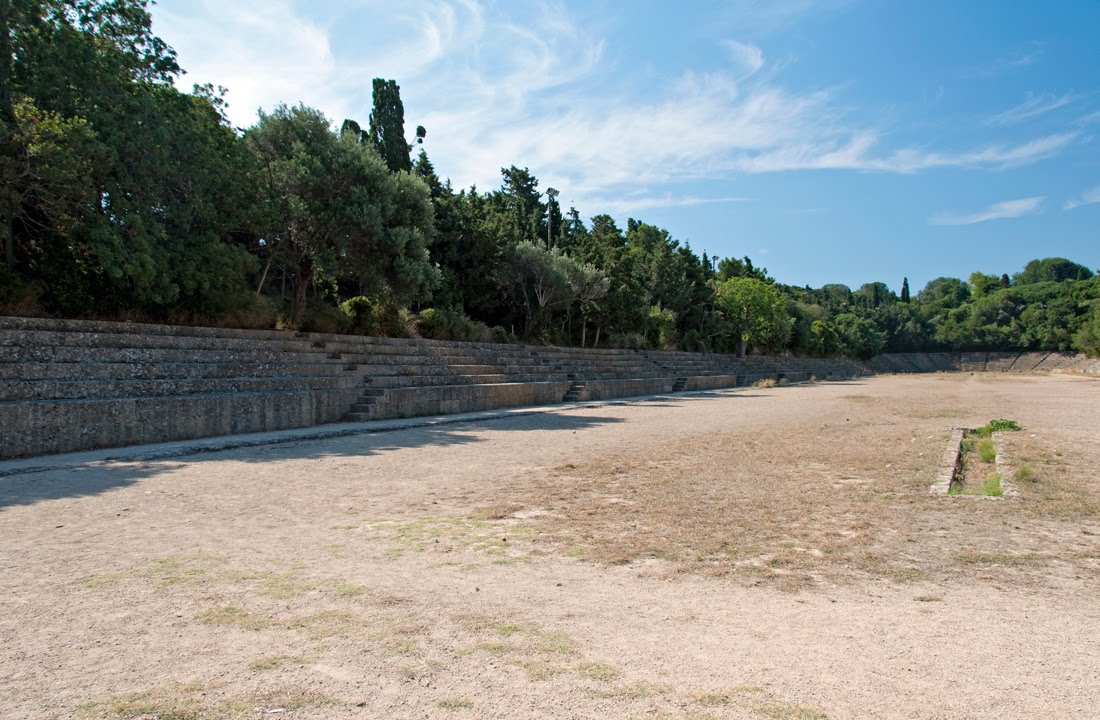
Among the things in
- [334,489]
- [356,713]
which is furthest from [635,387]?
[356,713]

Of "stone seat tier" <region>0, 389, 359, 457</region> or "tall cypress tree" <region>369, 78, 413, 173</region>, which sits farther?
"tall cypress tree" <region>369, 78, 413, 173</region>

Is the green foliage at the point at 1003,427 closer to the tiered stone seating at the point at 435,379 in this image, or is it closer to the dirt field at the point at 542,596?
the dirt field at the point at 542,596

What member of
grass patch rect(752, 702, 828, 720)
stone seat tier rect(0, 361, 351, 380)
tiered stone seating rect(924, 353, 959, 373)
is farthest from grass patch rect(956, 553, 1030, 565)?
tiered stone seating rect(924, 353, 959, 373)

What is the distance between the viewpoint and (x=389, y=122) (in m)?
32.6

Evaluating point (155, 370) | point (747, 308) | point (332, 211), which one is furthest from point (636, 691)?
point (747, 308)

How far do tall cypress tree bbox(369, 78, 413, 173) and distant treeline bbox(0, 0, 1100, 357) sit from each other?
0.11 metres

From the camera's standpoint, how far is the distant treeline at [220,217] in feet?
39.0

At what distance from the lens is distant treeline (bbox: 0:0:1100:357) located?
11875 mm

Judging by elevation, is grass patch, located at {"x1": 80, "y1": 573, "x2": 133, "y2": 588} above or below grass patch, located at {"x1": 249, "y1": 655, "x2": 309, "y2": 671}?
below

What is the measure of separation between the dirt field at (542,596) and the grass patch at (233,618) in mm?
15

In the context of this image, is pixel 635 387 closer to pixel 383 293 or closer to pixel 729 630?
pixel 383 293

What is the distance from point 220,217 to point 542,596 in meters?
14.1

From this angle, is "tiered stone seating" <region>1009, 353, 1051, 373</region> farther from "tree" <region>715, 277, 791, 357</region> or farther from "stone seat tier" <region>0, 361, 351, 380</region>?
"stone seat tier" <region>0, 361, 351, 380</region>

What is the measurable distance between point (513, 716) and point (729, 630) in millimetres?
1305
